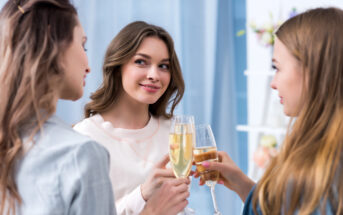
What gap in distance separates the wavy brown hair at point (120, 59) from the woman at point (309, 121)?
0.78 m

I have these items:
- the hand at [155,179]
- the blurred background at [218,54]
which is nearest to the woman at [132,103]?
the hand at [155,179]

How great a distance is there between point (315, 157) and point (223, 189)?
247cm

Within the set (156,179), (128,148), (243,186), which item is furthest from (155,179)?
(128,148)

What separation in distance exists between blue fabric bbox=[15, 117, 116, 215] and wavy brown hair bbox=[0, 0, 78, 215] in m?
0.04

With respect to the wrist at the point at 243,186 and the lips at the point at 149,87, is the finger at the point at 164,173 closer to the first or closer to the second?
the wrist at the point at 243,186

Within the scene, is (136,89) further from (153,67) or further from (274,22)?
(274,22)

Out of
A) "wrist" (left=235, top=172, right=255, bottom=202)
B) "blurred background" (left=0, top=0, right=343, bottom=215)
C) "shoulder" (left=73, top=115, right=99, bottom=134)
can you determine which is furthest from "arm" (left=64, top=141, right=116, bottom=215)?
"blurred background" (left=0, top=0, right=343, bottom=215)

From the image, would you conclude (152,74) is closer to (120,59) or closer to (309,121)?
(120,59)

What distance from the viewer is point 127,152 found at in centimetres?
186

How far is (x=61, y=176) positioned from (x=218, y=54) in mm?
2752

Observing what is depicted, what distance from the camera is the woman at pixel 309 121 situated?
3.25 ft

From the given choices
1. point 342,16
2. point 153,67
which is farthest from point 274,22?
point 342,16

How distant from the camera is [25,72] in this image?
3.28 feet

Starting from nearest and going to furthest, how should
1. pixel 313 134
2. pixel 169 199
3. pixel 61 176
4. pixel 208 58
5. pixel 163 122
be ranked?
pixel 61 176 → pixel 313 134 → pixel 169 199 → pixel 163 122 → pixel 208 58
